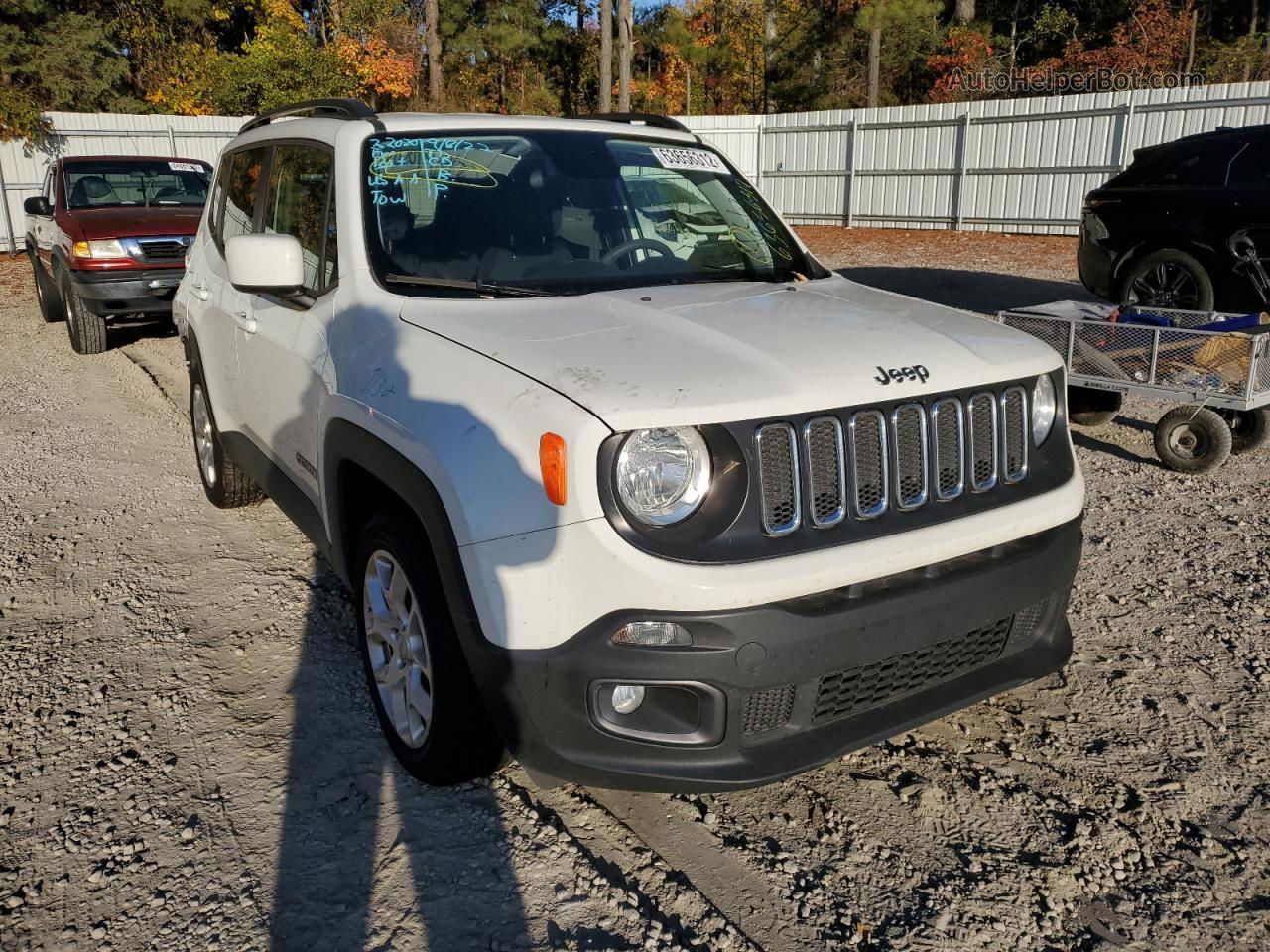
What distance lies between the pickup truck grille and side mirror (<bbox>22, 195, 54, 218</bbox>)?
35.6 ft

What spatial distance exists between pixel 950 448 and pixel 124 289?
8933mm

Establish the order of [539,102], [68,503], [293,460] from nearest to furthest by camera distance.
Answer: [293,460] < [68,503] < [539,102]

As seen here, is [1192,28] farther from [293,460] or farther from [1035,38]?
[293,460]

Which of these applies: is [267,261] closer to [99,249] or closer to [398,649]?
[398,649]

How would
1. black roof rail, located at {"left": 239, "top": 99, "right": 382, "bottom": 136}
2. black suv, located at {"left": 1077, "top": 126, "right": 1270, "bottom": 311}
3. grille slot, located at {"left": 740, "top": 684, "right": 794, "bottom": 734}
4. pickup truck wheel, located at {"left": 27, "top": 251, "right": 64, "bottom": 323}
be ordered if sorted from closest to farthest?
grille slot, located at {"left": 740, "top": 684, "right": 794, "bottom": 734} < black roof rail, located at {"left": 239, "top": 99, "right": 382, "bottom": 136} < black suv, located at {"left": 1077, "top": 126, "right": 1270, "bottom": 311} < pickup truck wheel, located at {"left": 27, "top": 251, "right": 64, "bottom": 323}

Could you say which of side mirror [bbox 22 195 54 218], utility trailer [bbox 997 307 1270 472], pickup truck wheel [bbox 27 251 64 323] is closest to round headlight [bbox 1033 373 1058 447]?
utility trailer [bbox 997 307 1270 472]

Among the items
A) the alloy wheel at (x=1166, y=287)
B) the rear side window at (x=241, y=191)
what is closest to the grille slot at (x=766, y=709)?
the rear side window at (x=241, y=191)

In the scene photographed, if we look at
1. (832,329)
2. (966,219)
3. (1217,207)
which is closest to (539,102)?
(966,219)

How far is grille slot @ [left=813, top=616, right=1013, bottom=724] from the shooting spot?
8.41 feet

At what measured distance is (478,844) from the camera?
9.20 ft

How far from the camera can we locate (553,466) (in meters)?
2.34

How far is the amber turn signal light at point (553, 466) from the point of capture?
7.61ft

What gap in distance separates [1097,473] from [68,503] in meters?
5.79

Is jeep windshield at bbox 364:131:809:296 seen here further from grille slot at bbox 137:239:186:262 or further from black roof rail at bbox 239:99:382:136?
grille slot at bbox 137:239:186:262
